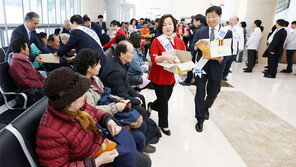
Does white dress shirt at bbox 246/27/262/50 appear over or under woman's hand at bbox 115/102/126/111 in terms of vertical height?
over

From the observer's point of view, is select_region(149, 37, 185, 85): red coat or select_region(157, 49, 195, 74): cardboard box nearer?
select_region(157, 49, 195, 74): cardboard box

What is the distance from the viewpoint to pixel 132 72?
323 cm

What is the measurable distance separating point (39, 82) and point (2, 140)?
2077 millimetres

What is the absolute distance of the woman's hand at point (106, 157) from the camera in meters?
1.14

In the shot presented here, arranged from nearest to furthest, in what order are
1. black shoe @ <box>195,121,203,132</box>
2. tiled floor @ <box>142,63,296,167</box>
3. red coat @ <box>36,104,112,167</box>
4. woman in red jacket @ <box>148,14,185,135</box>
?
red coat @ <box>36,104,112,167</box>
tiled floor @ <box>142,63,296,167</box>
woman in red jacket @ <box>148,14,185,135</box>
black shoe @ <box>195,121,203,132</box>

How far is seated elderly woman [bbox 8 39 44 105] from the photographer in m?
2.44

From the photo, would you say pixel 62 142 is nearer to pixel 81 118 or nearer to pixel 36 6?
pixel 81 118

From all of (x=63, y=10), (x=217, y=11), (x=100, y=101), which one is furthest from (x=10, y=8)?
(x=217, y=11)

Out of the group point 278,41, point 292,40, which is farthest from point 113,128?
point 292,40

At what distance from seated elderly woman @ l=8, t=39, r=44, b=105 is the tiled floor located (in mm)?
1765

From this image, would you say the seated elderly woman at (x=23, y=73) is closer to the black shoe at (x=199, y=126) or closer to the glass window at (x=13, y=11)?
the black shoe at (x=199, y=126)

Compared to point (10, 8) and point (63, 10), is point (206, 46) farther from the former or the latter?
point (63, 10)

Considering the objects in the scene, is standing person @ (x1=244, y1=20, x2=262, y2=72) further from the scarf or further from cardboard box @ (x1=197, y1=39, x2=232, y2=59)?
the scarf

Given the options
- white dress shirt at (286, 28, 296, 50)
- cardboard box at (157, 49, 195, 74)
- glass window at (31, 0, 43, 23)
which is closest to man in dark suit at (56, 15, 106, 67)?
cardboard box at (157, 49, 195, 74)
